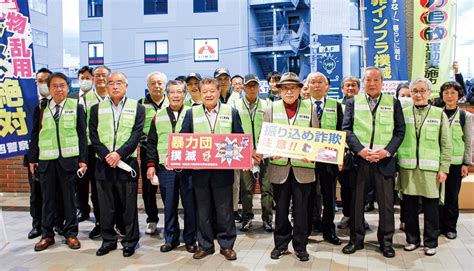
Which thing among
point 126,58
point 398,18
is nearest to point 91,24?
point 126,58

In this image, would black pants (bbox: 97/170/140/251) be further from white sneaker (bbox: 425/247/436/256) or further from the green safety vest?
white sneaker (bbox: 425/247/436/256)

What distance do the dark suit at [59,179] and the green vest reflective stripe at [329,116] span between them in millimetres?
2726

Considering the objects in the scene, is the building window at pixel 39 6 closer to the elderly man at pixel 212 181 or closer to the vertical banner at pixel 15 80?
the vertical banner at pixel 15 80

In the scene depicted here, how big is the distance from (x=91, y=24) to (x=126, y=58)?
9.60ft

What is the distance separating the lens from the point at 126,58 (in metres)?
24.3

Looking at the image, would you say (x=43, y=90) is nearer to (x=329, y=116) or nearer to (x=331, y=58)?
(x=329, y=116)

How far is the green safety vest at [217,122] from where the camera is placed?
→ 4.44 m

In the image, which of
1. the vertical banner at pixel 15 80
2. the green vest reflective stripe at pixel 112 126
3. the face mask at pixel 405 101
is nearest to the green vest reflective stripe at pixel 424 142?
the face mask at pixel 405 101

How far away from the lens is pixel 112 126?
4.55m

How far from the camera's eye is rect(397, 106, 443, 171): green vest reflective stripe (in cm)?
453

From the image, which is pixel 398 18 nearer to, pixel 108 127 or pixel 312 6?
pixel 108 127

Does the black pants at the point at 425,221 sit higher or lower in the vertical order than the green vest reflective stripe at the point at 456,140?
lower

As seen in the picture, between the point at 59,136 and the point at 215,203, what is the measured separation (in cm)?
189

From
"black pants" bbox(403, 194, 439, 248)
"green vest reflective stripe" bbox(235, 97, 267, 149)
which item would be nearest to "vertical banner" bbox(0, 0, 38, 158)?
"green vest reflective stripe" bbox(235, 97, 267, 149)
